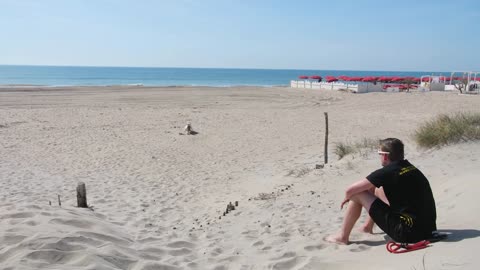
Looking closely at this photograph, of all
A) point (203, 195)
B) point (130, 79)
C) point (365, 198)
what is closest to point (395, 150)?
point (365, 198)

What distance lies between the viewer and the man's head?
14.1 ft

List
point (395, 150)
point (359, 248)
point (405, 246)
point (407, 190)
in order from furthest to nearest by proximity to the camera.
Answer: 1. point (359, 248)
2. point (395, 150)
3. point (407, 190)
4. point (405, 246)

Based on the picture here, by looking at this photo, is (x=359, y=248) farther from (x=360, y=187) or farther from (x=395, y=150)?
(x=395, y=150)

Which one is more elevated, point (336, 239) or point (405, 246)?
point (405, 246)

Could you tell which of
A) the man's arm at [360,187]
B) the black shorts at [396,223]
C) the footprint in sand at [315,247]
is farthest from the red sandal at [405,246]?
the footprint in sand at [315,247]

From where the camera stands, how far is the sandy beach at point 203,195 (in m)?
4.31

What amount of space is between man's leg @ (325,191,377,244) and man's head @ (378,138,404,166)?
0.37 metres

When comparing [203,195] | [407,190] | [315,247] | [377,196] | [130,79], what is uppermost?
[407,190]

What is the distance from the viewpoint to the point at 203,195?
26.1ft

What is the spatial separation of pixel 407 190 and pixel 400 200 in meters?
0.11

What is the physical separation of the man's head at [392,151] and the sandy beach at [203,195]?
32.7 inches

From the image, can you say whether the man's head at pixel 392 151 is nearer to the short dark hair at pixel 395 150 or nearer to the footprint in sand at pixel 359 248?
the short dark hair at pixel 395 150

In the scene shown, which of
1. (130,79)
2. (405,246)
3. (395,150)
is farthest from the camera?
(130,79)

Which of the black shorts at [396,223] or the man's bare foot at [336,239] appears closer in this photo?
the black shorts at [396,223]
